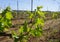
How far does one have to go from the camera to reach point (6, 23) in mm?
1067

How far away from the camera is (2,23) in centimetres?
104

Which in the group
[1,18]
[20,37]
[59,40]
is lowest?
[59,40]

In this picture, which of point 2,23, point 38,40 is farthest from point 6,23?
point 38,40

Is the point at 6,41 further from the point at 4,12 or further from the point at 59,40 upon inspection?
the point at 4,12

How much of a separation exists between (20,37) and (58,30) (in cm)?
191

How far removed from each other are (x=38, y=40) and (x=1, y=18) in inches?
49.7

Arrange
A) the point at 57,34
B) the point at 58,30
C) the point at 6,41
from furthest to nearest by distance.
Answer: the point at 58,30 → the point at 57,34 → the point at 6,41

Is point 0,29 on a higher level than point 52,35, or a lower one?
higher

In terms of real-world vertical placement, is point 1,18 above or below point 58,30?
above

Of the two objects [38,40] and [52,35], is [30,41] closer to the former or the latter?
[38,40]

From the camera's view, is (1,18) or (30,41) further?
(30,41)

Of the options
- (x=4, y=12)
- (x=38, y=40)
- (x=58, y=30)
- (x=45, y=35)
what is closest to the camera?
(x=4, y=12)

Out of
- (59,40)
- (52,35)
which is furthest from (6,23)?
(52,35)

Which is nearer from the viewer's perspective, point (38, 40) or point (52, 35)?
point (38, 40)
